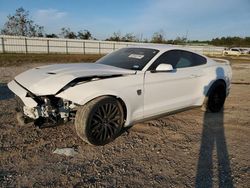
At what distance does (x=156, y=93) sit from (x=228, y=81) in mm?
2623

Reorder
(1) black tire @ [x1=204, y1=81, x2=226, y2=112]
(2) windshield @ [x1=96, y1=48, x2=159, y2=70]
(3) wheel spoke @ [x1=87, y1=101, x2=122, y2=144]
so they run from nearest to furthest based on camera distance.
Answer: (3) wheel spoke @ [x1=87, y1=101, x2=122, y2=144]
(2) windshield @ [x1=96, y1=48, x2=159, y2=70]
(1) black tire @ [x1=204, y1=81, x2=226, y2=112]

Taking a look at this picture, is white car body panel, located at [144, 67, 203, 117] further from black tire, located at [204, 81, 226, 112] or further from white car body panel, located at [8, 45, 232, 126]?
black tire, located at [204, 81, 226, 112]

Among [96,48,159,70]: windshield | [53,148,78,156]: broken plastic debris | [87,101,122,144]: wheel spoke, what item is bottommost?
[53,148,78,156]: broken plastic debris

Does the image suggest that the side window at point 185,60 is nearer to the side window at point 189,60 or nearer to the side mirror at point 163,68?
the side window at point 189,60

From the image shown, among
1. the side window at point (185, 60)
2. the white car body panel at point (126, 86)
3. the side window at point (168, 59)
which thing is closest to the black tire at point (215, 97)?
the white car body panel at point (126, 86)

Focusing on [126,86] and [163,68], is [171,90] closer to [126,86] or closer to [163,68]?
[163,68]

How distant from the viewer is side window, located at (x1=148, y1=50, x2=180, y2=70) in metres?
4.77

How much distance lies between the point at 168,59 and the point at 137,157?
207cm

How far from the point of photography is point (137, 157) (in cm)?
385

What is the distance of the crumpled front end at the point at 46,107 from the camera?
3.85 metres

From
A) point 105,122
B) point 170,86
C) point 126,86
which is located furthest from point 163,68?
Result: point 105,122

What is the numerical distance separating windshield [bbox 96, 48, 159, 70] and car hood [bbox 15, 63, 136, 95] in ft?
1.04

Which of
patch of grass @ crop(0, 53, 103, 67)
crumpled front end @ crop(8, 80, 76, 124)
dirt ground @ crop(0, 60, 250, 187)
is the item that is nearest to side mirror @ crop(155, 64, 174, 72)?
dirt ground @ crop(0, 60, 250, 187)

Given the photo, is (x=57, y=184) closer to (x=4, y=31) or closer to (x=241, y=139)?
(x=241, y=139)
